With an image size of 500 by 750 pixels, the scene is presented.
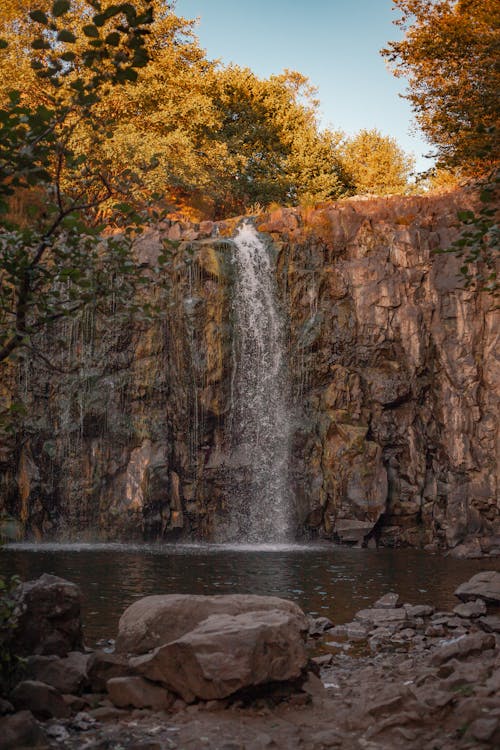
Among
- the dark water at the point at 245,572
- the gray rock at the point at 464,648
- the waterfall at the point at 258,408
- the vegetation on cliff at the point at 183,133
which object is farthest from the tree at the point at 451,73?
the gray rock at the point at 464,648

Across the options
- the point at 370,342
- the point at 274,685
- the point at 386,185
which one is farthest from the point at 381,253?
the point at 274,685

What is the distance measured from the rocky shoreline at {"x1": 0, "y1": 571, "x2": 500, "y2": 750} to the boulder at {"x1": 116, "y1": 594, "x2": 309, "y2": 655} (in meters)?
0.02

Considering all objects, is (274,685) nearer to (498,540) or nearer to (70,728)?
(70,728)

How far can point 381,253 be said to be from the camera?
2881 centimetres

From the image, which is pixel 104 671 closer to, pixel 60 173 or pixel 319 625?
pixel 319 625

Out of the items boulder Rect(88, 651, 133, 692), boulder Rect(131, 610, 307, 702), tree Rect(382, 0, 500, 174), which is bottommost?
boulder Rect(88, 651, 133, 692)

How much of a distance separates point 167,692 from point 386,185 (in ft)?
139

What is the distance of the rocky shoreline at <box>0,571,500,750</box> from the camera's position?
6809 millimetres

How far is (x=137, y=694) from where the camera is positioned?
789cm

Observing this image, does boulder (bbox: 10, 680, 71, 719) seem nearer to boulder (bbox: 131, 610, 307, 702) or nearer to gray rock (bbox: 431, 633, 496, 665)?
boulder (bbox: 131, 610, 307, 702)

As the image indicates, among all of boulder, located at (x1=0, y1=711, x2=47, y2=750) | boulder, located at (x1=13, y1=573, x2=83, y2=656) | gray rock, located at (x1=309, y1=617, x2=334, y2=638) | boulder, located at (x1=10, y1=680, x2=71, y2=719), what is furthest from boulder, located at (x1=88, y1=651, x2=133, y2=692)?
gray rock, located at (x1=309, y1=617, x2=334, y2=638)

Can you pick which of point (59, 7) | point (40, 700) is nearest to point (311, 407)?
point (40, 700)

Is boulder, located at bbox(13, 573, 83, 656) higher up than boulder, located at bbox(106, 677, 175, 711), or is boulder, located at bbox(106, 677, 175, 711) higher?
boulder, located at bbox(13, 573, 83, 656)

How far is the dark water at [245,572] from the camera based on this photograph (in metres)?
14.6
